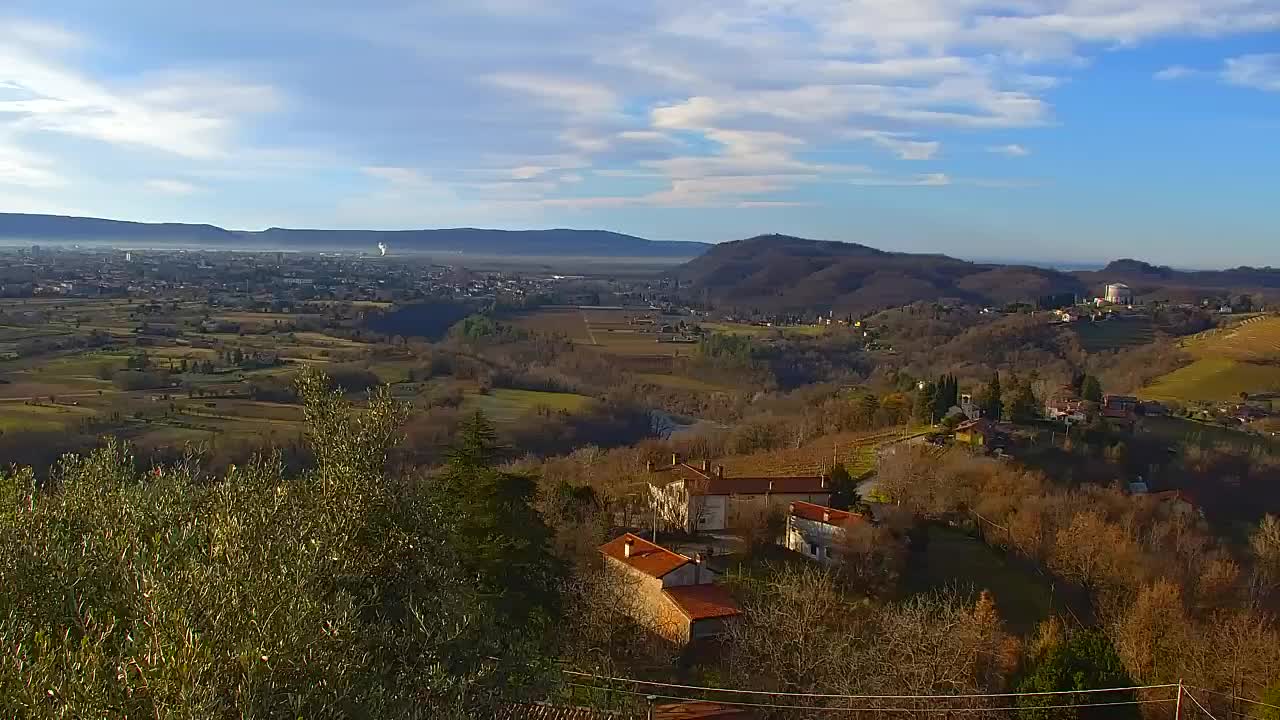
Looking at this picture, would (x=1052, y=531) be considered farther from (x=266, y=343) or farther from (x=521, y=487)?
(x=266, y=343)

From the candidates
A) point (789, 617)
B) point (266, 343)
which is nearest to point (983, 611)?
point (789, 617)

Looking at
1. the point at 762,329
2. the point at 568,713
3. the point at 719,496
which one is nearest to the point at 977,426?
the point at 719,496

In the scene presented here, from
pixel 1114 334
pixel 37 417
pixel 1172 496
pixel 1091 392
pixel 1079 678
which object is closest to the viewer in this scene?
pixel 1079 678

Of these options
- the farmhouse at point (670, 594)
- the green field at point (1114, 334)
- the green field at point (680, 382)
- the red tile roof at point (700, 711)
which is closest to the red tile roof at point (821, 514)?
the farmhouse at point (670, 594)

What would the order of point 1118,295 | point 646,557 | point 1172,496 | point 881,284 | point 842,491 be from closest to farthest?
point 646,557 → point 842,491 → point 1172,496 → point 1118,295 → point 881,284

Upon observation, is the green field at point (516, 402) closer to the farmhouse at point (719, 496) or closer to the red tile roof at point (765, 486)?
the farmhouse at point (719, 496)

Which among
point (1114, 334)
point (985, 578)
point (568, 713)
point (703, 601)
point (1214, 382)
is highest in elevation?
point (1114, 334)

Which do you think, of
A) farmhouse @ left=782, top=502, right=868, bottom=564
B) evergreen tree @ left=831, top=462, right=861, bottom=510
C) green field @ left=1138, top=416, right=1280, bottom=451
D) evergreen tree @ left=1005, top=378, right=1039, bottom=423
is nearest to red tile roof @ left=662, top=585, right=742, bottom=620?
farmhouse @ left=782, top=502, right=868, bottom=564

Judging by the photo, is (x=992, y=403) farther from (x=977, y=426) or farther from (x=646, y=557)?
(x=646, y=557)
